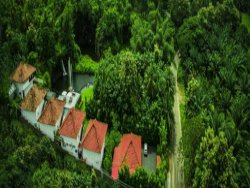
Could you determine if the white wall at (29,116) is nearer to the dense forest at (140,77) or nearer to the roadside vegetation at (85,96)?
the dense forest at (140,77)

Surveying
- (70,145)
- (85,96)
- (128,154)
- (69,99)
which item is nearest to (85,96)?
(85,96)

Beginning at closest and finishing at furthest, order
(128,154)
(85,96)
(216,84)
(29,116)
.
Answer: (128,154) → (29,116) → (85,96) → (216,84)

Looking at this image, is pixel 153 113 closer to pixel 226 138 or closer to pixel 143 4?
pixel 226 138

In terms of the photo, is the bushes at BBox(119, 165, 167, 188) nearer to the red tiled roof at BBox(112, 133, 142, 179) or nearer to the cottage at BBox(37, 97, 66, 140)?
the red tiled roof at BBox(112, 133, 142, 179)

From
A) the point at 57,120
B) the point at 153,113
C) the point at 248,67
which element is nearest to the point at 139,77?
the point at 153,113

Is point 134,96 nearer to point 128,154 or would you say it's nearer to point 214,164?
point 128,154

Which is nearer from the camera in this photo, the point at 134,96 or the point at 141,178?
the point at 141,178

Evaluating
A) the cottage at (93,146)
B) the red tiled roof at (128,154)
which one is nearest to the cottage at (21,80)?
the cottage at (93,146)
